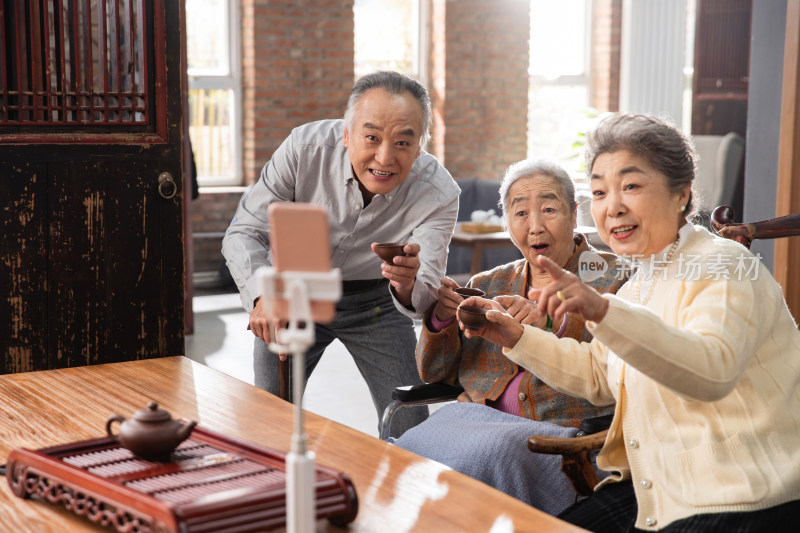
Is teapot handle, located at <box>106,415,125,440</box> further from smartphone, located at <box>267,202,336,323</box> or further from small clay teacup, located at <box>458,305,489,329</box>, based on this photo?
small clay teacup, located at <box>458,305,489,329</box>

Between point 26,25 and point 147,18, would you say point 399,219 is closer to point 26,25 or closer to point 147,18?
point 147,18

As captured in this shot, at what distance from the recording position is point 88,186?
7.81 feet

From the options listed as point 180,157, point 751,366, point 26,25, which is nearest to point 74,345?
point 180,157

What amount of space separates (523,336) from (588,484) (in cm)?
31

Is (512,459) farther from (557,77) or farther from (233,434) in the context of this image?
(557,77)

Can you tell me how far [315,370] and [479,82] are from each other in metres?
4.13

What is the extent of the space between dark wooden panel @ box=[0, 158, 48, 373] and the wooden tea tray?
0.99m

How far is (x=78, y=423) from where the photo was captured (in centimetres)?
178

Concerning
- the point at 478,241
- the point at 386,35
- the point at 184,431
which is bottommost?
the point at 478,241

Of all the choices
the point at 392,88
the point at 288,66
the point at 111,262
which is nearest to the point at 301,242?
the point at 392,88

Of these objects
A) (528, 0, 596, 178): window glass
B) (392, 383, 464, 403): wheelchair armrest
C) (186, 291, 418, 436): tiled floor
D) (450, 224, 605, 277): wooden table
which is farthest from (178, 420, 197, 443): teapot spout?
(528, 0, 596, 178): window glass

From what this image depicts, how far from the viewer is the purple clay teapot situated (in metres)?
1.36

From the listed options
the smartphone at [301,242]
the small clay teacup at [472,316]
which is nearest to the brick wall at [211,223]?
the small clay teacup at [472,316]

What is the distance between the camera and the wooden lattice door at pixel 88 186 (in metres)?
2.32
